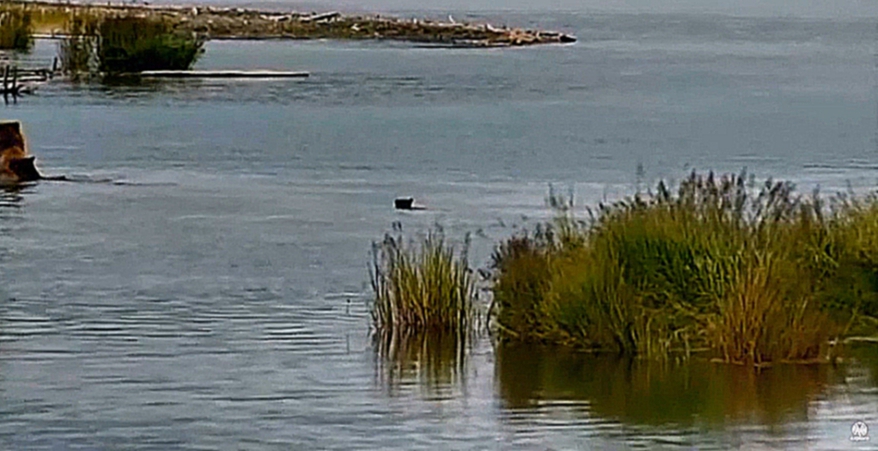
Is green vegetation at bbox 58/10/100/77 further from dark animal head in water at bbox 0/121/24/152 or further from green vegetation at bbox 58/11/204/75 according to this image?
dark animal head in water at bbox 0/121/24/152

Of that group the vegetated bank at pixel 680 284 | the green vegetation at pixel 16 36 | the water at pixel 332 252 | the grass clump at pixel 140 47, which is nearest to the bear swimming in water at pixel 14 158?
the water at pixel 332 252

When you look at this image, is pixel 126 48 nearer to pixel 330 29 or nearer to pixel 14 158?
pixel 14 158

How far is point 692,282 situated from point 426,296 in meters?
1.52

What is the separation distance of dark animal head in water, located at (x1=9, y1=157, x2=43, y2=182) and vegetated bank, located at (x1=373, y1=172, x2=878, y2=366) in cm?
985

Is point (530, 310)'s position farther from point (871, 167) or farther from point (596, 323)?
point (871, 167)

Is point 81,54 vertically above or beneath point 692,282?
above

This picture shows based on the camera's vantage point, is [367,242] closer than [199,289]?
No

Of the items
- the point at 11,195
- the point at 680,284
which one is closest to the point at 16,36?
the point at 11,195

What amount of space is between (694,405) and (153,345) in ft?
10.9

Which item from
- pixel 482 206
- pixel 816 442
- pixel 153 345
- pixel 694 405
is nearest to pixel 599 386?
pixel 694 405

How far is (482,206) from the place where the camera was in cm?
2127

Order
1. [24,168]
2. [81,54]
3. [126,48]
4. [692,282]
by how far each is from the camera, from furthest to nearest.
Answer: [126,48] → [81,54] → [24,168] → [692,282]

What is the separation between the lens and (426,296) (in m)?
12.4

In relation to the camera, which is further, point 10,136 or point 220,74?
point 220,74
